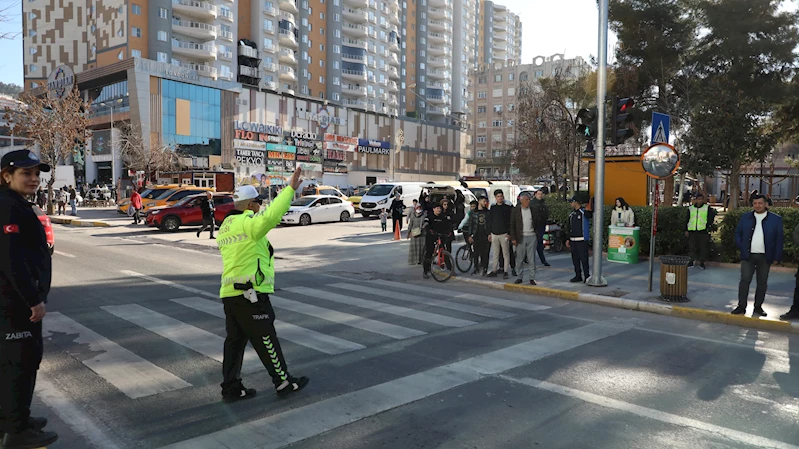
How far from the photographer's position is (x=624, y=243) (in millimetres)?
13500

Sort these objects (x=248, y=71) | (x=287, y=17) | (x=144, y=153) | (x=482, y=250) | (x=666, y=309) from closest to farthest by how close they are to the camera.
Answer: (x=666, y=309) < (x=482, y=250) < (x=144, y=153) < (x=248, y=71) < (x=287, y=17)

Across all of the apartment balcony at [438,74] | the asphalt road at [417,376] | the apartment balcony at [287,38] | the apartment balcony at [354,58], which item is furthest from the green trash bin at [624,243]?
the apartment balcony at [438,74]

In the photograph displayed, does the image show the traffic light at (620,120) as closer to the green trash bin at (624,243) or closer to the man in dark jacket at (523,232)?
the man in dark jacket at (523,232)

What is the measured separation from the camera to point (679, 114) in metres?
24.7

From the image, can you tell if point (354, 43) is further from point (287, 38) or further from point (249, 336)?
point (249, 336)

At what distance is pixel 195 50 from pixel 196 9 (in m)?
4.24

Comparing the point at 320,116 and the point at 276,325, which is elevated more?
the point at 320,116

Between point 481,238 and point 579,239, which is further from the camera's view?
point 481,238

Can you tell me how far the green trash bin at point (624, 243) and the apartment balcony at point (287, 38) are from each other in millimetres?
67305

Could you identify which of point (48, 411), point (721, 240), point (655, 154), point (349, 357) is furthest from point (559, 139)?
point (48, 411)

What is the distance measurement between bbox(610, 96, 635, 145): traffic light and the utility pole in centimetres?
11

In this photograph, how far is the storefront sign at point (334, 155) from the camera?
221ft

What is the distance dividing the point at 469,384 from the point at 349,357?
141cm

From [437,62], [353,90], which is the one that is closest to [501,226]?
[353,90]
